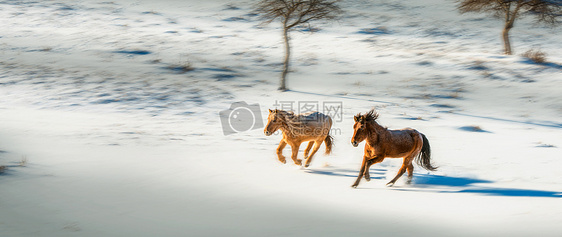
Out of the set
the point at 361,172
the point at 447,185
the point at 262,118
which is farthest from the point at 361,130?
the point at 262,118

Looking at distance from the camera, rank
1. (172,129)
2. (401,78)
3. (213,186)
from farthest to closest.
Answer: (401,78) → (172,129) → (213,186)

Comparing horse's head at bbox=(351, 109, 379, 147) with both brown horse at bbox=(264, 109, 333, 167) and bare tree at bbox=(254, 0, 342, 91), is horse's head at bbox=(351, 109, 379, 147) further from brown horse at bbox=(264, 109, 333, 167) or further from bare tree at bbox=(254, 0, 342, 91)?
bare tree at bbox=(254, 0, 342, 91)

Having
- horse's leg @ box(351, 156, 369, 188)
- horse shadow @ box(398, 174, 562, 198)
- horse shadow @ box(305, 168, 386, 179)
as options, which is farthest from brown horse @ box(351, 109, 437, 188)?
horse shadow @ box(305, 168, 386, 179)

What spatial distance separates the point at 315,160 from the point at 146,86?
12.3 metres

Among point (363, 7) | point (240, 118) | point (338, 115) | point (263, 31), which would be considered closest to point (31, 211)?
point (240, 118)

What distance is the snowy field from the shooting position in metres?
8.00

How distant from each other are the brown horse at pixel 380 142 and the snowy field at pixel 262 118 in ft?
1.96

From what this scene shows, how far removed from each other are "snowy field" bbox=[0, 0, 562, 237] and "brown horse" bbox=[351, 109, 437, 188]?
0.60 metres

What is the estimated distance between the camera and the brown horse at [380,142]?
898 centimetres

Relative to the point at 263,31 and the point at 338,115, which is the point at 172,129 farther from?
the point at 263,31

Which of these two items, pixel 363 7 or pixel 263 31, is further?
pixel 363 7

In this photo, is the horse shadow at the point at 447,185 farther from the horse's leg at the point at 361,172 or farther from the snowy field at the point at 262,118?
the horse's leg at the point at 361,172

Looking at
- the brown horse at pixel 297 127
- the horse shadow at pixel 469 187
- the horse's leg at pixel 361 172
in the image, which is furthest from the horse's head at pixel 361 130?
the brown horse at pixel 297 127

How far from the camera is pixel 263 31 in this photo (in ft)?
114
